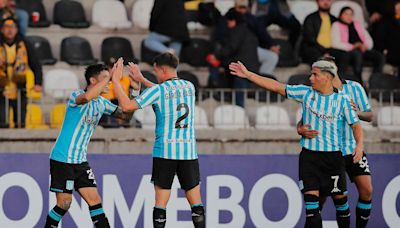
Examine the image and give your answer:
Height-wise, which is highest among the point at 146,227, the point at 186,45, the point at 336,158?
the point at 186,45

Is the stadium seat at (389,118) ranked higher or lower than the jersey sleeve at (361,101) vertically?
lower

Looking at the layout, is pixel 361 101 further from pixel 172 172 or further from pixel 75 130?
pixel 75 130

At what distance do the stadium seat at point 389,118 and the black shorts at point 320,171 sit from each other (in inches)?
126

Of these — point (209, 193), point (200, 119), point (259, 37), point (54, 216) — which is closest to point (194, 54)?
point (259, 37)

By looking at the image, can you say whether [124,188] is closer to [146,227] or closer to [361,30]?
[146,227]

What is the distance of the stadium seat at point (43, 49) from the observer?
709 inches

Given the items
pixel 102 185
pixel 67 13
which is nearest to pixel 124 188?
pixel 102 185

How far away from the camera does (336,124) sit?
13555 mm

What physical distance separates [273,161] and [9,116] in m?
3.48

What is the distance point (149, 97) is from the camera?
42.8ft

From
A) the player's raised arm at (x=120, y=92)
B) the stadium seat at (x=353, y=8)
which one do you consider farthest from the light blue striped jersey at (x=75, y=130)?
the stadium seat at (x=353, y=8)

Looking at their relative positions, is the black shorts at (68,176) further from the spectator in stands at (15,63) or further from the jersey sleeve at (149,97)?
the spectator in stands at (15,63)

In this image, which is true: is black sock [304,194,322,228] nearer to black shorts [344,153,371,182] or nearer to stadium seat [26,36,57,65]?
black shorts [344,153,371,182]

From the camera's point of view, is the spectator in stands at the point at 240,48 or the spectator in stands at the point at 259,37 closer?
the spectator in stands at the point at 240,48
